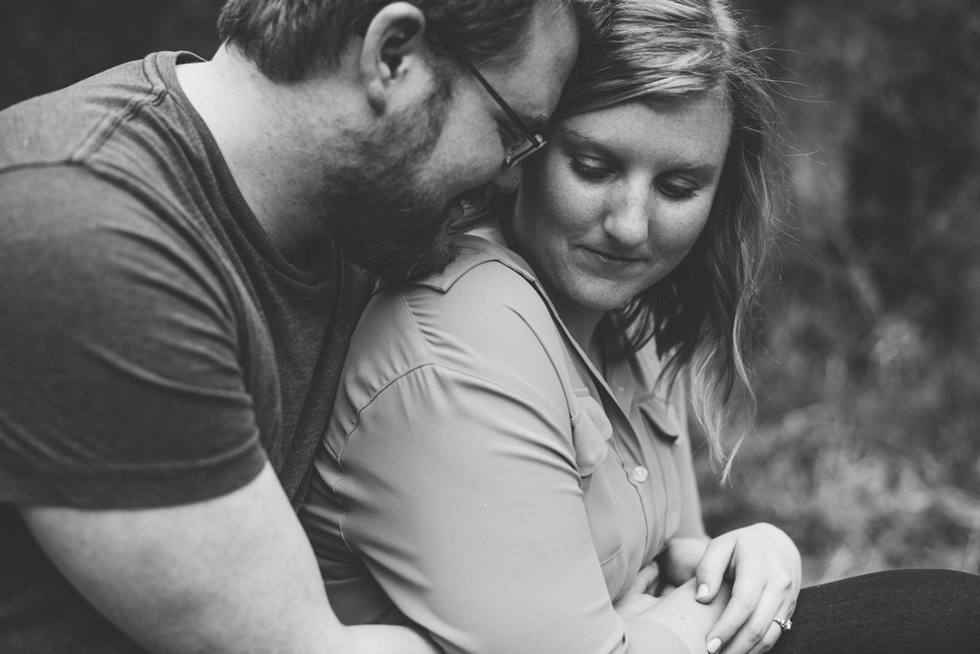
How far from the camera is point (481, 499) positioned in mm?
1392

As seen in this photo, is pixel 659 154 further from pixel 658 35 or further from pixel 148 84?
pixel 148 84

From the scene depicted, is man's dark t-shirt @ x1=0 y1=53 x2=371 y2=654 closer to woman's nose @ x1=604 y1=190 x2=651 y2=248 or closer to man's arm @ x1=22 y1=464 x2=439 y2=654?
man's arm @ x1=22 y1=464 x2=439 y2=654

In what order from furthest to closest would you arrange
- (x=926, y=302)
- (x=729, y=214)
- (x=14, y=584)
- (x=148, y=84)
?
(x=926, y=302)
(x=729, y=214)
(x=148, y=84)
(x=14, y=584)

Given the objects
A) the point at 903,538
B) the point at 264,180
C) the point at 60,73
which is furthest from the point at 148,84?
the point at 903,538

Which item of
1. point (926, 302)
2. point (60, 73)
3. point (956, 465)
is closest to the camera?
point (60, 73)

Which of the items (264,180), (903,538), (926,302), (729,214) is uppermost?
(264,180)

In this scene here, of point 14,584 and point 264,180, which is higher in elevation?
point 264,180

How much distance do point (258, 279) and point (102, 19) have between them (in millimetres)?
2523

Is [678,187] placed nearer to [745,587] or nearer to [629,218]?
[629,218]

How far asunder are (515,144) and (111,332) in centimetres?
79

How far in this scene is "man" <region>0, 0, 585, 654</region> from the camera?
3.74 feet

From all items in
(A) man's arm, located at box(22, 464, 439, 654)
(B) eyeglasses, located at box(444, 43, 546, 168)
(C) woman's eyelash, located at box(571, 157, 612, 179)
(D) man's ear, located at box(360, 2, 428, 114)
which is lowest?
(A) man's arm, located at box(22, 464, 439, 654)

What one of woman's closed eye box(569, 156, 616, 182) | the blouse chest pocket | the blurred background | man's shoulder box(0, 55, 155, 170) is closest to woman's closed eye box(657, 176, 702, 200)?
woman's closed eye box(569, 156, 616, 182)

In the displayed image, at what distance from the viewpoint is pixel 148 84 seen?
1.42 metres
